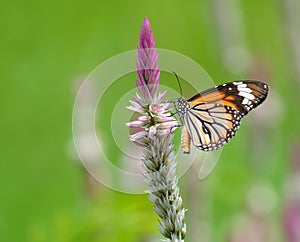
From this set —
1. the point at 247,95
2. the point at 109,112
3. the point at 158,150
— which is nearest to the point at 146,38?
the point at 158,150

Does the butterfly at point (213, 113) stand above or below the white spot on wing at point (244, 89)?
below

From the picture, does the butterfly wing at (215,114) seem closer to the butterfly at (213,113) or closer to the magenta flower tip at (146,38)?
the butterfly at (213,113)

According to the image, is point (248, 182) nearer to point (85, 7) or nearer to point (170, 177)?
point (170, 177)

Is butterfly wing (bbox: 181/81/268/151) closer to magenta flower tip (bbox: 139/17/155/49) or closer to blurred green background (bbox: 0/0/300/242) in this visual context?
magenta flower tip (bbox: 139/17/155/49)

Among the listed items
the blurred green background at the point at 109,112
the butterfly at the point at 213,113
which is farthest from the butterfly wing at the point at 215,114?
the blurred green background at the point at 109,112

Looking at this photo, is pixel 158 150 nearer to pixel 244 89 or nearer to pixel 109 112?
pixel 244 89

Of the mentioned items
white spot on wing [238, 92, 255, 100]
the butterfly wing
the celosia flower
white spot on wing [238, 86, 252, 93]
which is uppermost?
white spot on wing [238, 86, 252, 93]

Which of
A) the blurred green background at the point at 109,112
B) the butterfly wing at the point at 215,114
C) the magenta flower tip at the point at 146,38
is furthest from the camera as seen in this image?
the blurred green background at the point at 109,112

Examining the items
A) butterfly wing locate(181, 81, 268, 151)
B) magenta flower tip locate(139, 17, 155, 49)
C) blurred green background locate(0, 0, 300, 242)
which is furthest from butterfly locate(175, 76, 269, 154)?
blurred green background locate(0, 0, 300, 242)
